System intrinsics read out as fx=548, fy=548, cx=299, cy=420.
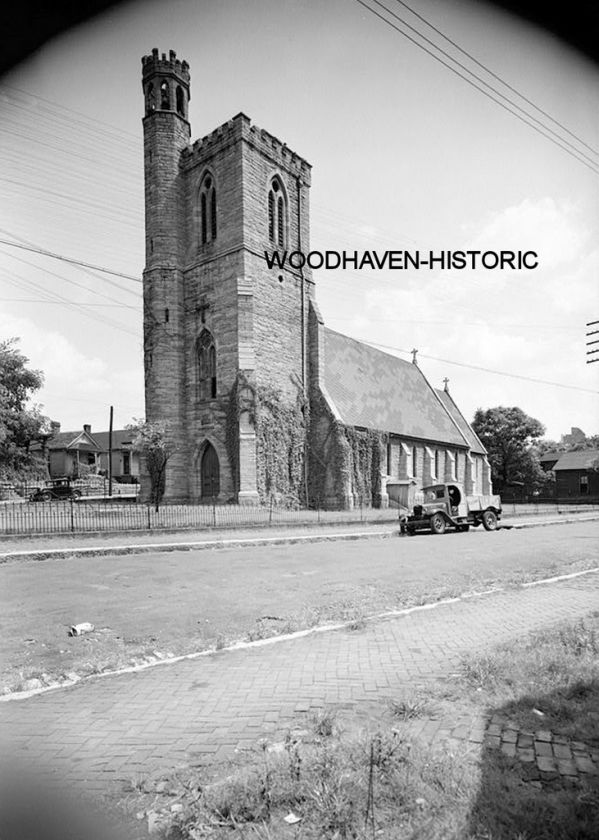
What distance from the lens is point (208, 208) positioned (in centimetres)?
3225

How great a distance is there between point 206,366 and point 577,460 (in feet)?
186

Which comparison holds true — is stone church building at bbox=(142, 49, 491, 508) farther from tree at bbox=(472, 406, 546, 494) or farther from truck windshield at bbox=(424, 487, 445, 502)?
tree at bbox=(472, 406, 546, 494)

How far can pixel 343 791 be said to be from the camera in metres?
3.04

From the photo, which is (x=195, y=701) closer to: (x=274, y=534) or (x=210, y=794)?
(x=210, y=794)

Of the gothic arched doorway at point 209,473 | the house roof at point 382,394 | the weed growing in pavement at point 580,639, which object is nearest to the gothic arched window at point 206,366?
the gothic arched doorway at point 209,473

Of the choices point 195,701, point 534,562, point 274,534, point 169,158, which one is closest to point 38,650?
point 195,701

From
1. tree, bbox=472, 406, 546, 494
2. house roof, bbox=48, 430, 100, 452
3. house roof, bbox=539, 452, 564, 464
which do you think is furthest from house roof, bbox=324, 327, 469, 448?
house roof, bbox=539, 452, 564, 464

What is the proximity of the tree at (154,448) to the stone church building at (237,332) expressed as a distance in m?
1.44

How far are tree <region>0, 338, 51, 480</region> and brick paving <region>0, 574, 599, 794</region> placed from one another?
28.7m

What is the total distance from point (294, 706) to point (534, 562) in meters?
11.2

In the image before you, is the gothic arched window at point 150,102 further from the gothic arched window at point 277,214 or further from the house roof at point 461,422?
the house roof at point 461,422

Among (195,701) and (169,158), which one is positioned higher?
(169,158)

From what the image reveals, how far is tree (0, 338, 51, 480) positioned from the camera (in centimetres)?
3156

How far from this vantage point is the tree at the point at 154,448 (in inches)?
1093
